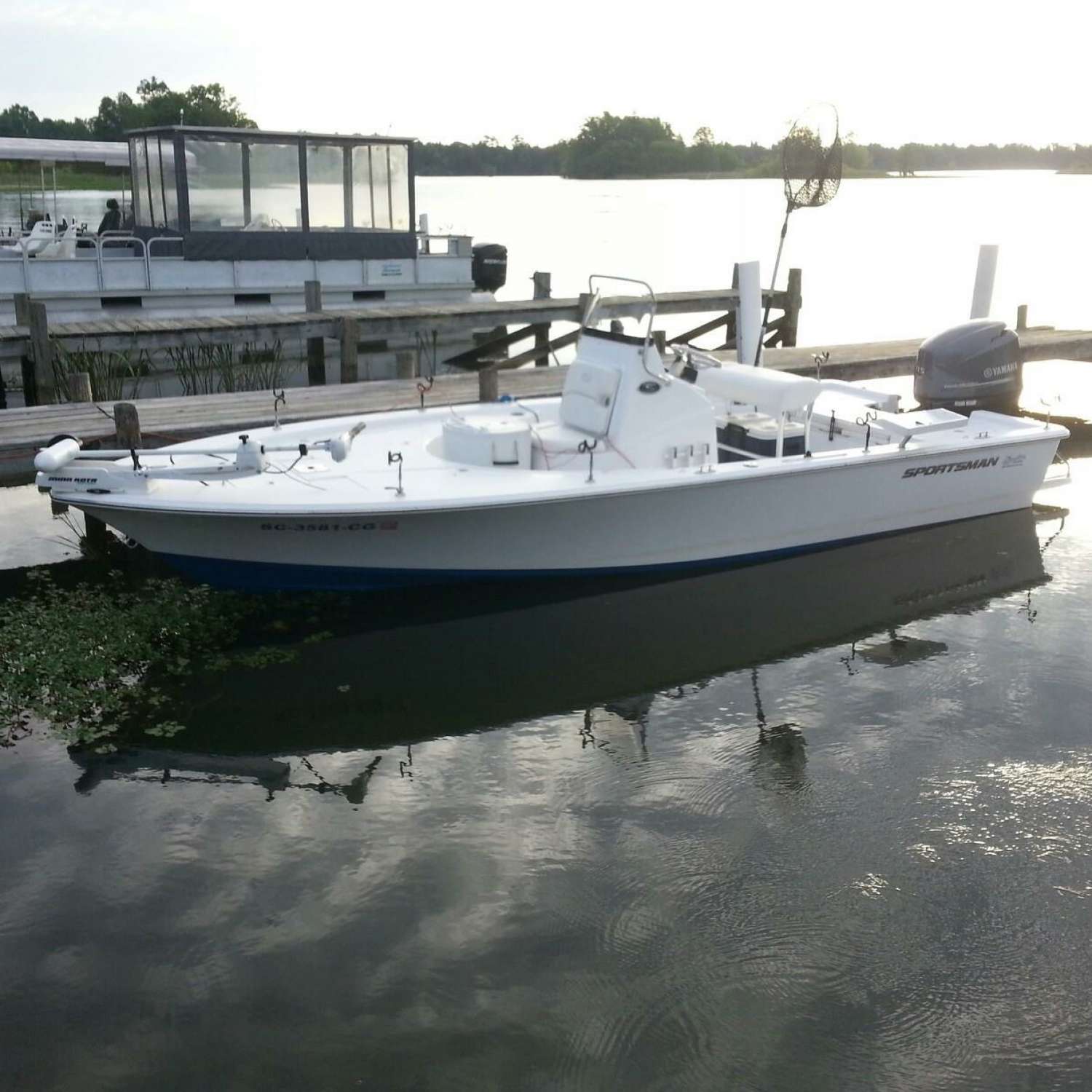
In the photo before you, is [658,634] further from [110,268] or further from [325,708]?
[110,268]

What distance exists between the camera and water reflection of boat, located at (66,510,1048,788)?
7203 millimetres

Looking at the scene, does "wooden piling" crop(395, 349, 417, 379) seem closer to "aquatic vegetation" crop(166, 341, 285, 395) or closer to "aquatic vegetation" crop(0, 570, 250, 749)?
"aquatic vegetation" crop(166, 341, 285, 395)

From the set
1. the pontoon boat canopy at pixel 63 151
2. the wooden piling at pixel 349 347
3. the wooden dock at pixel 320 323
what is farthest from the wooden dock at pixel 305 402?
Result: the pontoon boat canopy at pixel 63 151

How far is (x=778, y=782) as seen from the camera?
21.6 feet

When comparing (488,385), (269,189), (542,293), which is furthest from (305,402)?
(542,293)

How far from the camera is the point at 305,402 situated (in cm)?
1251

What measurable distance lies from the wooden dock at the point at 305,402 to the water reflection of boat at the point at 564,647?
223cm

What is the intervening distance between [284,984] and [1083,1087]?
320cm

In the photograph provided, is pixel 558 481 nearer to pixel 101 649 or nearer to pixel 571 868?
pixel 101 649

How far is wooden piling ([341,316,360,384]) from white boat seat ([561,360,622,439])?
5.70 m

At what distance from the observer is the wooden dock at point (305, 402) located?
10.6 metres

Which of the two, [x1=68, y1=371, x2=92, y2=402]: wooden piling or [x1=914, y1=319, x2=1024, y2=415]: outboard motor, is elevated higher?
[x1=914, y1=319, x2=1024, y2=415]: outboard motor

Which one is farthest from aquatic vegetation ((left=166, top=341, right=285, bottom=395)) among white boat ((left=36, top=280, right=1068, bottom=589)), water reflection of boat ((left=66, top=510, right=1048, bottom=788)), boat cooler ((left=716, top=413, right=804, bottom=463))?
water reflection of boat ((left=66, top=510, right=1048, bottom=788))

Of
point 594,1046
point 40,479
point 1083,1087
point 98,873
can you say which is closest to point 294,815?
point 98,873
